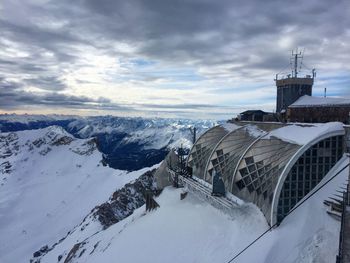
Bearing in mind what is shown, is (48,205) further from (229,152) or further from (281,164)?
(281,164)

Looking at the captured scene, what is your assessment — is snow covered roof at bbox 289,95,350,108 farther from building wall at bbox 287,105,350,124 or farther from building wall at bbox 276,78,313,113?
building wall at bbox 276,78,313,113

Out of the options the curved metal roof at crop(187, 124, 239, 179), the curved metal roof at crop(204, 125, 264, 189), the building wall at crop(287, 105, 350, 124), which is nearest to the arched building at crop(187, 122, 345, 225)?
the curved metal roof at crop(204, 125, 264, 189)

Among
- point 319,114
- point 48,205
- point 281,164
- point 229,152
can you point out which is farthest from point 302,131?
point 48,205

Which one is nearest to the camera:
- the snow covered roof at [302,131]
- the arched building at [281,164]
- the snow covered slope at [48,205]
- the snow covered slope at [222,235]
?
the snow covered slope at [222,235]

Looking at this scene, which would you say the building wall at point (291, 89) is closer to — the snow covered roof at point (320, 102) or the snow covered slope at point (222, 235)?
the snow covered roof at point (320, 102)

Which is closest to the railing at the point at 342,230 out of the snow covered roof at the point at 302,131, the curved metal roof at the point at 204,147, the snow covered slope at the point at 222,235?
the snow covered slope at the point at 222,235

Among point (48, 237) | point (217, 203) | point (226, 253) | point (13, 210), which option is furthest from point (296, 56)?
point (13, 210)

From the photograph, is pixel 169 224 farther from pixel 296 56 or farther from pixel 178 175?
pixel 296 56
